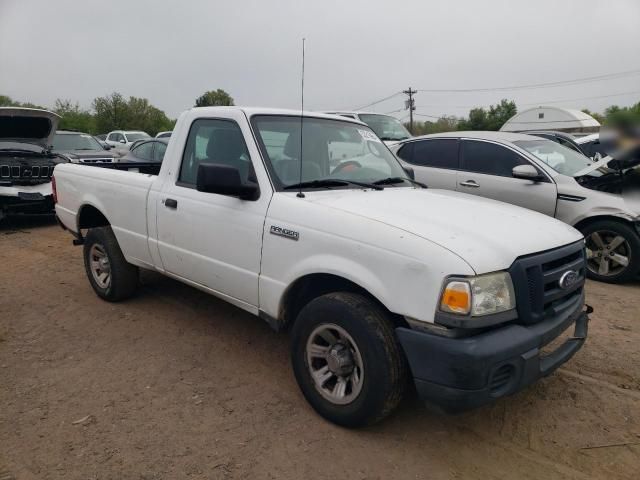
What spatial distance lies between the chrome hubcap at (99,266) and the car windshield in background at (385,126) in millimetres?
7066

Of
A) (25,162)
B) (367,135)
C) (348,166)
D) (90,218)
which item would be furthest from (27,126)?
(348,166)

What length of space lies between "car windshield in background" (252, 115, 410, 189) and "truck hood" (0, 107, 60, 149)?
6.83m

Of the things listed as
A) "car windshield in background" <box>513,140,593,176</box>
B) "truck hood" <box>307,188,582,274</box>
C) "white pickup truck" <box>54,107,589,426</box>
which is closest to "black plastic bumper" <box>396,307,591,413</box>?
"white pickup truck" <box>54,107,589,426</box>

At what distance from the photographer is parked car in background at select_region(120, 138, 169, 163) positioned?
912 centimetres

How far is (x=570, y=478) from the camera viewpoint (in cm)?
249

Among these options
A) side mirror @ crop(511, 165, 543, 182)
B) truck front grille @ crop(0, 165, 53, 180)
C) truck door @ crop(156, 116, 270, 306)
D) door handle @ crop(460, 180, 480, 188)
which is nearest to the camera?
truck door @ crop(156, 116, 270, 306)

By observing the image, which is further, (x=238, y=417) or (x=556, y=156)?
(x=556, y=156)

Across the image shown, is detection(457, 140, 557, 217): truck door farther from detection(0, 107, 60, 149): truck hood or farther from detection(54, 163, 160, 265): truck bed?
detection(0, 107, 60, 149): truck hood

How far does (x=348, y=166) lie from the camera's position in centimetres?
371

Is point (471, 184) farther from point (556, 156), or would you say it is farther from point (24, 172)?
point (24, 172)

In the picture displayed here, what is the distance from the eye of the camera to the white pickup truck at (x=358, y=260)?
2.37 metres

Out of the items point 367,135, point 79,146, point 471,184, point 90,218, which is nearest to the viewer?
point 367,135

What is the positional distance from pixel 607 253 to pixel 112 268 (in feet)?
17.8

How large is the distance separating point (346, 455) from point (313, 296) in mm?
989
